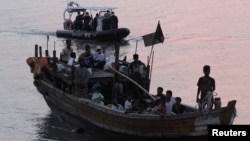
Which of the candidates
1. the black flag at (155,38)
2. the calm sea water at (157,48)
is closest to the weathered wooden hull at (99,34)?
the calm sea water at (157,48)

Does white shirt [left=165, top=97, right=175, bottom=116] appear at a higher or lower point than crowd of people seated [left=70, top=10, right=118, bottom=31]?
lower

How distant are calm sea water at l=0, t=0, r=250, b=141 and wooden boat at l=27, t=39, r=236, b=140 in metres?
0.94

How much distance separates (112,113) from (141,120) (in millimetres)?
1086

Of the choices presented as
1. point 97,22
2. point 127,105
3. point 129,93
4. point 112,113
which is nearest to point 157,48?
point 97,22

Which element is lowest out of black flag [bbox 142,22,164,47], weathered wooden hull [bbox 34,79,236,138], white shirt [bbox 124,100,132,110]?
weathered wooden hull [bbox 34,79,236,138]

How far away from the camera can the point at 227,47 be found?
36.7m

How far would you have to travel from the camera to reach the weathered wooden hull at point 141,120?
1603 cm

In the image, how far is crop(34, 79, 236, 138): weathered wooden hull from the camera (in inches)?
631

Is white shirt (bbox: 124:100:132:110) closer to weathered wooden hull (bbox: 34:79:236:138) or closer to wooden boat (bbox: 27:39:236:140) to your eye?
wooden boat (bbox: 27:39:236:140)

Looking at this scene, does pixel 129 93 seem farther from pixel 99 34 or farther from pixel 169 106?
pixel 99 34

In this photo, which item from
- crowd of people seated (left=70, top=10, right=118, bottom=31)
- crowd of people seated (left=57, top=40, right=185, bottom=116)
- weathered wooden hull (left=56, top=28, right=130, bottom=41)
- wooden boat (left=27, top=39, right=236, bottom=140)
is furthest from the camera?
crowd of people seated (left=70, top=10, right=118, bottom=31)

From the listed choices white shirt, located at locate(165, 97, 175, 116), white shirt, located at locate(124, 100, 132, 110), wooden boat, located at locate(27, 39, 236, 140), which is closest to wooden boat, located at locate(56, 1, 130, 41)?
wooden boat, located at locate(27, 39, 236, 140)

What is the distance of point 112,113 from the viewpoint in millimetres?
17906

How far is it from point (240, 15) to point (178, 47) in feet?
42.2
